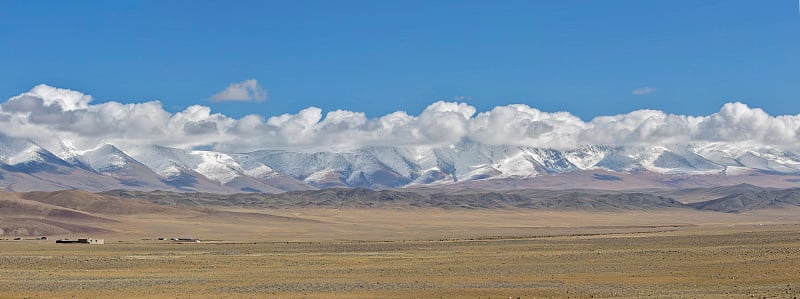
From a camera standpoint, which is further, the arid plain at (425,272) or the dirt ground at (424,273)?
the arid plain at (425,272)

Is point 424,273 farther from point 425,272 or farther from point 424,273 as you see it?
point 425,272

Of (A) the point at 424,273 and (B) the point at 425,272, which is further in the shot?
(B) the point at 425,272

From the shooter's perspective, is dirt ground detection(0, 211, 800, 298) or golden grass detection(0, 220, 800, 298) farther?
golden grass detection(0, 220, 800, 298)

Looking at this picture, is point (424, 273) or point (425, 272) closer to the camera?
point (424, 273)

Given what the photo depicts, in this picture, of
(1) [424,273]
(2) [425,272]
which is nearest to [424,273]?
(1) [424,273]

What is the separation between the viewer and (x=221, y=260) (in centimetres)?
9762

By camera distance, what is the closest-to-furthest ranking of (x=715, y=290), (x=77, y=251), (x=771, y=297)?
(x=771, y=297), (x=715, y=290), (x=77, y=251)

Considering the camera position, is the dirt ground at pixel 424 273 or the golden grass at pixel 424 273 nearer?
the dirt ground at pixel 424 273

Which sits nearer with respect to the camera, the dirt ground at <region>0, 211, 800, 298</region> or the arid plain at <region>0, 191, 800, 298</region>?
the dirt ground at <region>0, 211, 800, 298</region>

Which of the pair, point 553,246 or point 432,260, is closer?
point 432,260

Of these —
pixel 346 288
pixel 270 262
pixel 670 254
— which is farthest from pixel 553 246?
pixel 346 288

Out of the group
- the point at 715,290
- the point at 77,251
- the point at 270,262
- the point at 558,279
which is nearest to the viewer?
the point at 715,290

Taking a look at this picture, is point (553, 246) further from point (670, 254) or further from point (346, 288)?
point (346, 288)

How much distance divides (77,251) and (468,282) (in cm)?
6191
